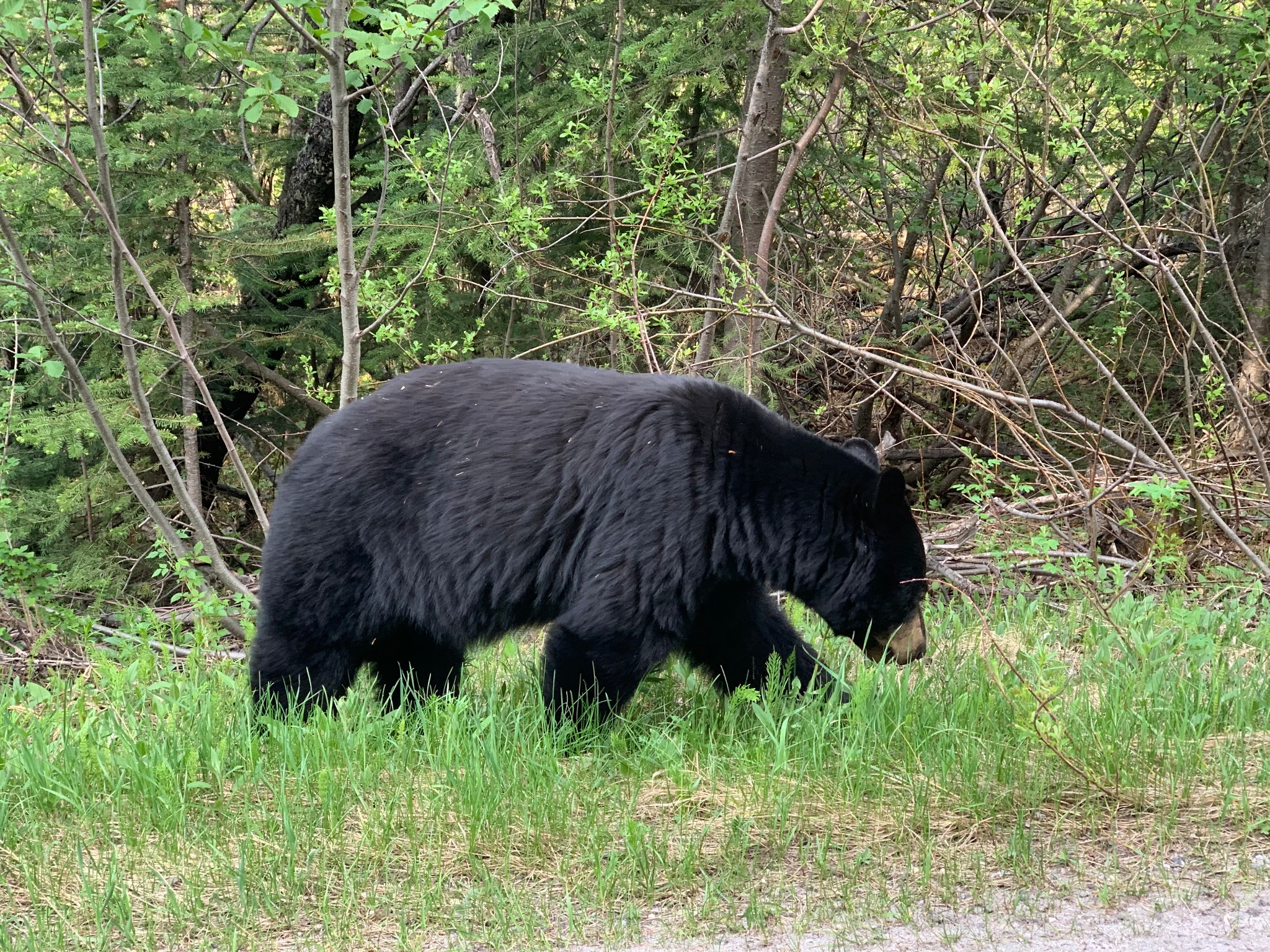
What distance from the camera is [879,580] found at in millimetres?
4199

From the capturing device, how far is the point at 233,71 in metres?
6.17

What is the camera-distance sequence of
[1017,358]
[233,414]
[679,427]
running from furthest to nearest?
1. [233,414]
2. [1017,358]
3. [679,427]

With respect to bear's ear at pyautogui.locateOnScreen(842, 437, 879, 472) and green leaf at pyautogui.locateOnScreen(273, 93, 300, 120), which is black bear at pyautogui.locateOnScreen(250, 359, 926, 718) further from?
green leaf at pyautogui.locateOnScreen(273, 93, 300, 120)

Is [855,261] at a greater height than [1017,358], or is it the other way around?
[855,261]

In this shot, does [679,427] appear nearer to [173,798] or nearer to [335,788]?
[335,788]

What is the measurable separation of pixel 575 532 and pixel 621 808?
981 mm

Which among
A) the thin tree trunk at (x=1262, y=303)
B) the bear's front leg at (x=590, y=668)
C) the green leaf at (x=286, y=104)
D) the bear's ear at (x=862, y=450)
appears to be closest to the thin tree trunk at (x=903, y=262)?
the thin tree trunk at (x=1262, y=303)

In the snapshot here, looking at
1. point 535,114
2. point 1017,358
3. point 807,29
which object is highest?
point 807,29

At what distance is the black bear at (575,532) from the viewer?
152 inches

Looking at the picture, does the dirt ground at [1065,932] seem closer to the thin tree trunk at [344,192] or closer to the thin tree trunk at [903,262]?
the thin tree trunk at [344,192]

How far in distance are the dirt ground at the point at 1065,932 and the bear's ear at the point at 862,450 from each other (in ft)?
5.95

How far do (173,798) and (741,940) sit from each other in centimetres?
178

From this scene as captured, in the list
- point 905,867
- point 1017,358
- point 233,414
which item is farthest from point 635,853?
point 233,414

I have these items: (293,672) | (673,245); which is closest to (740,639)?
(293,672)
